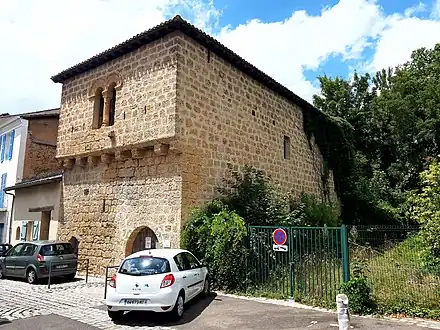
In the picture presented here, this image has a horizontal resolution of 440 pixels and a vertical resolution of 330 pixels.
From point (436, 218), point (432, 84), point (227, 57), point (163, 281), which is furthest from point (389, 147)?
point (163, 281)

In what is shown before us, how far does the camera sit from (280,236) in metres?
9.64

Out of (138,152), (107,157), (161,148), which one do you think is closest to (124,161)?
(107,157)

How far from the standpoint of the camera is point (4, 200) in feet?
69.7

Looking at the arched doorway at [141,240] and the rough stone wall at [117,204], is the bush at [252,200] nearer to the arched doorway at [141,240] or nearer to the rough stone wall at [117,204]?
the rough stone wall at [117,204]

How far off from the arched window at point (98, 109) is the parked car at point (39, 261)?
475cm

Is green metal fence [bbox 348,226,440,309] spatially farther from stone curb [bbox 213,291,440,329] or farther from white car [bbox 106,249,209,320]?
white car [bbox 106,249,209,320]

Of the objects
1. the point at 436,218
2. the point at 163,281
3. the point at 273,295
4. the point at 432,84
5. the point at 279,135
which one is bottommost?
the point at 273,295

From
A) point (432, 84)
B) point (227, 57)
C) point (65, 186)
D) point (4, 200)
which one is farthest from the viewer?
point (432, 84)

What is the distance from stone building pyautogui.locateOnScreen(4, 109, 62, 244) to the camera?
16.9m

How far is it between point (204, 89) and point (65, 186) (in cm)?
728

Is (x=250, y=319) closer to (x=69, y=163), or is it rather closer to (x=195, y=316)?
(x=195, y=316)

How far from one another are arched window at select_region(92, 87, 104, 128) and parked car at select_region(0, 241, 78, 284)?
475 centimetres

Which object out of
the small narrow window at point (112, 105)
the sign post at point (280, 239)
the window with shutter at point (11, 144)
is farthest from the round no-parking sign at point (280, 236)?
the window with shutter at point (11, 144)

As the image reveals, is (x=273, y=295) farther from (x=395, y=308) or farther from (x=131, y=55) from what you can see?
(x=131, y=55)
